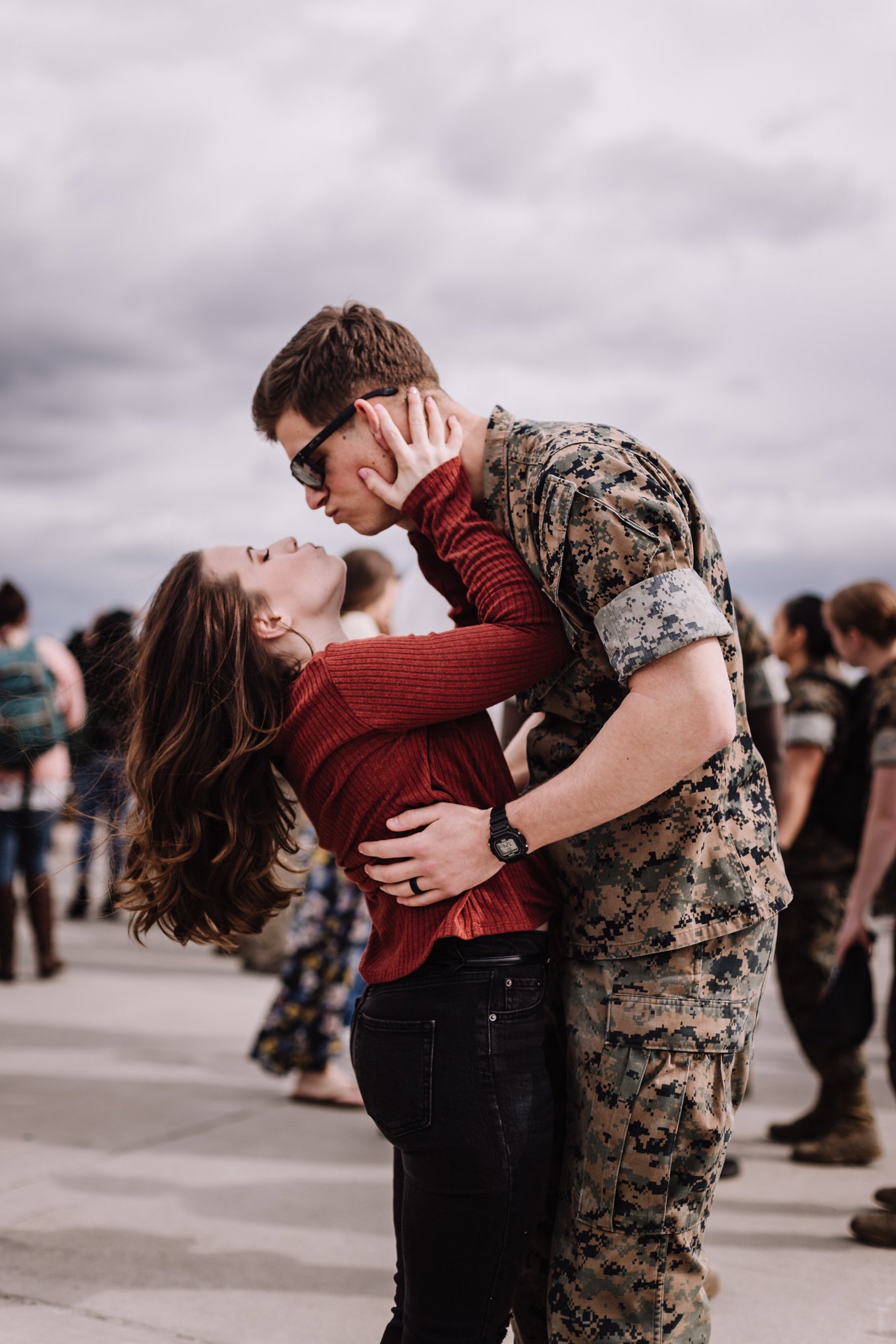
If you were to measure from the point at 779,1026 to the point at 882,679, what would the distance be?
3.51m

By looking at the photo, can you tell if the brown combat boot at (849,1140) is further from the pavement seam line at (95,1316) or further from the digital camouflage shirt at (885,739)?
the pavement seam line at (95,1316)

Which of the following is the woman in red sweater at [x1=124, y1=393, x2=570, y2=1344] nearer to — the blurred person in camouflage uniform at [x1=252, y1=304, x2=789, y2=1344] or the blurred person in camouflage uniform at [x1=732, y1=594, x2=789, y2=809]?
the blurred person in camouflage uniform at [x1=252, y1=304, x2=789, y2=1344]

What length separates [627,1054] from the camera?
5.86 feet

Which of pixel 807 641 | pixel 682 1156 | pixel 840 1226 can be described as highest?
pixel 807 641

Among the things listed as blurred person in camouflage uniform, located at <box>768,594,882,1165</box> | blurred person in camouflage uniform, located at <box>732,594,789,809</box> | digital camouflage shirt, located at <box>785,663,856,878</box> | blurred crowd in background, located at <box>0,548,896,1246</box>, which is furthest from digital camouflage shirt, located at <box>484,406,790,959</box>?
digital camouflage shirt, located at <box>785,663,856,878</box>

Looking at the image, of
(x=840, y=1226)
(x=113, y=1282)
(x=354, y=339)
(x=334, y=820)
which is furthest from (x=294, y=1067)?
(x=354, y=339)

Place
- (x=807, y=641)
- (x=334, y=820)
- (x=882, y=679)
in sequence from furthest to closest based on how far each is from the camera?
(x=807, y=641) < (x=882, y=679) < (x=334, y=820)

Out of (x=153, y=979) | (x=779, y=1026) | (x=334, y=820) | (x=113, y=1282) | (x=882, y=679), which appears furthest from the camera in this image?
(x=153, y=979)

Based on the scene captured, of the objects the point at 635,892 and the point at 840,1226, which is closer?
the point at 635,892

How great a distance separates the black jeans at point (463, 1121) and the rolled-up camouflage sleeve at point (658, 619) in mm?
505

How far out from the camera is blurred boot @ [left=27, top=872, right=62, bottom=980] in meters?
7.25

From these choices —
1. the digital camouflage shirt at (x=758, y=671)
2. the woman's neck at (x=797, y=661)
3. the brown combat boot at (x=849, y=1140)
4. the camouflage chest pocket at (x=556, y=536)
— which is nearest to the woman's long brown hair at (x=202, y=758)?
the camouflage chest pocket at (x=556, y=536)

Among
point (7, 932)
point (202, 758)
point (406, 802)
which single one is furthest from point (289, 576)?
point (7, 932)

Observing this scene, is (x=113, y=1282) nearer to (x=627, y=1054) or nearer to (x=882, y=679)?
(x=627, y=1054)
